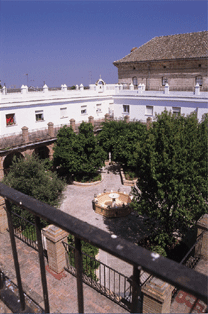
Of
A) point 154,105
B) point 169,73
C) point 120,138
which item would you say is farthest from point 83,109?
point 169,73

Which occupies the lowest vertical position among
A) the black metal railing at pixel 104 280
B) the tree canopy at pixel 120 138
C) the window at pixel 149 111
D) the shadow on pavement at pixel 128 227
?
the shadow on pavement at pixel 128 227

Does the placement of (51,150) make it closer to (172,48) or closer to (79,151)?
(79,151)

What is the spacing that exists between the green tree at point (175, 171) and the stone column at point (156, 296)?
4293 mm

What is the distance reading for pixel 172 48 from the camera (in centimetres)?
3062

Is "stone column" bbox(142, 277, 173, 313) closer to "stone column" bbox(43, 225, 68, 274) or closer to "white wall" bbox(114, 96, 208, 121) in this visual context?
"stone column" bbox(43, 225, 68, 274)

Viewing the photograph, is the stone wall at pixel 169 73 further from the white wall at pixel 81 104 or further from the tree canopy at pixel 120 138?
the tree canopy at pixel 120 138

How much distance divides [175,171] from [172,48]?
82.9 feet

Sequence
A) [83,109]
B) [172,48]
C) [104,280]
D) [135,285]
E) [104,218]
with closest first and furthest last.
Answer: [135,285], [104,280], [104,218], [83,109], [172,48]

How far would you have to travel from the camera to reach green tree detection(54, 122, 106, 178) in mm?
19734

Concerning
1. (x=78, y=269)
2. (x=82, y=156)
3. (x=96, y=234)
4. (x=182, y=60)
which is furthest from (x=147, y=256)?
(x=182, y=60)

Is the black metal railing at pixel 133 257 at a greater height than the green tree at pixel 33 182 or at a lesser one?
greater

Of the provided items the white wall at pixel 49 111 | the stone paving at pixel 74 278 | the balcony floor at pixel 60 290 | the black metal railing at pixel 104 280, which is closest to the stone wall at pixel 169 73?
the white wall at pixel 49 111

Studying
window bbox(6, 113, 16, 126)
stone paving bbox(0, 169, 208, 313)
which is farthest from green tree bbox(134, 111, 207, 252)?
window bbox(6, 113, 16, 126)

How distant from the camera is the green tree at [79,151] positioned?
1973 centimetres
